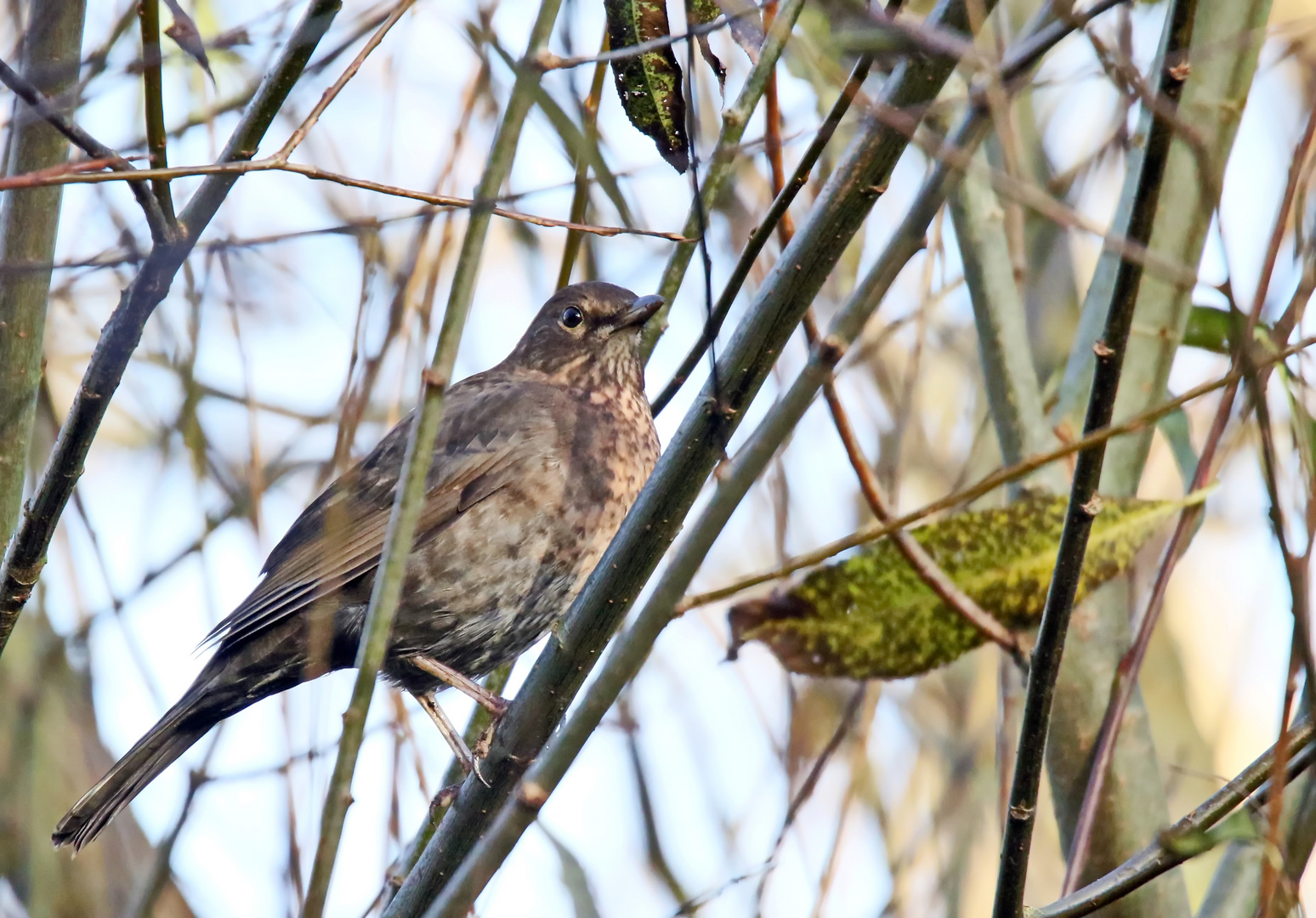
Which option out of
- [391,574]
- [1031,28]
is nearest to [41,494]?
[391,574]

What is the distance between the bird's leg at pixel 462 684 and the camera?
150 inches

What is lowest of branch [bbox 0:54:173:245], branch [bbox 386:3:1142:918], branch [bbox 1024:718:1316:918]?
branch [bbox 1024:718:1316:918]

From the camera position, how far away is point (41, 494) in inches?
110

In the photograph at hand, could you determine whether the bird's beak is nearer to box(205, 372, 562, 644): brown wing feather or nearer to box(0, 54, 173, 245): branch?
box(205, 372, 562, 644): brown wing feather

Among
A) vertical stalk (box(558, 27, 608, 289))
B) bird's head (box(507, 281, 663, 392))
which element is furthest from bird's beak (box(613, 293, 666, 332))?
vertical stalk (box(558, 27, 608, 289))

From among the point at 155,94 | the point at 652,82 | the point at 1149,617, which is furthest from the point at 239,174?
the point at 1149,617

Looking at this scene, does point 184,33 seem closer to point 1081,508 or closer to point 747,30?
point 747,30

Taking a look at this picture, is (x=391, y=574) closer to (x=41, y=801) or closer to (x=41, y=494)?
(x=41, y=494)

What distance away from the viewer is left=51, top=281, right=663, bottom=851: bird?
414 cm

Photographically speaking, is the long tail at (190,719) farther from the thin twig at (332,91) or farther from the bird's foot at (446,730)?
the thin twig at (332,91)

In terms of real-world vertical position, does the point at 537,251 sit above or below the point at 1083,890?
above

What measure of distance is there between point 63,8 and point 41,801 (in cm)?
281

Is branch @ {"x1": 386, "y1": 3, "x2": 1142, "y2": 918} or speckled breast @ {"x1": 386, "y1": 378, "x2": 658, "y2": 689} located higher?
speckled breast @ {"x1": 386, "y1": 378, "x2": 658, "y2": 689}

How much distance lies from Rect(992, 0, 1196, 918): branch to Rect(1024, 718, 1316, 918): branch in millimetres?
109
